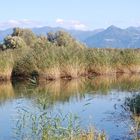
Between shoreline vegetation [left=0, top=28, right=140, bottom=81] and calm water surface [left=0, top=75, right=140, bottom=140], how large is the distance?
1288 millimetres

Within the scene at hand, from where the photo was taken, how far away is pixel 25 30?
3862cm

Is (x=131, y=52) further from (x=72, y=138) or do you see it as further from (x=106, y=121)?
(x=72, y=138)

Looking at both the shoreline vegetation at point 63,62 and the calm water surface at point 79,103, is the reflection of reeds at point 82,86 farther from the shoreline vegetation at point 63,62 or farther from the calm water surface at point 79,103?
the shoreline vegetation at point 63,62

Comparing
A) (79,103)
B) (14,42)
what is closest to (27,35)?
(14,42)

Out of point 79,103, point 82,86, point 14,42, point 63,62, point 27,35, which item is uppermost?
point 27,35

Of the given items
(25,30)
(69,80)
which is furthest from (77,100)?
(25,30)

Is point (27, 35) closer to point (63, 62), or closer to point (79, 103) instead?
point (63, 62)

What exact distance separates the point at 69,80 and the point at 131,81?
2889 mm

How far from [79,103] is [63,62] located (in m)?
8.58

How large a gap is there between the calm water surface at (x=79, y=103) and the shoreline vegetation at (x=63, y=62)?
129 centimetres

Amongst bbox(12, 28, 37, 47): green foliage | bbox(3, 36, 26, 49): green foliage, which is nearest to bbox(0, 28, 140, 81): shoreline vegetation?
bbox(3, 36, 26, 49): green foliage

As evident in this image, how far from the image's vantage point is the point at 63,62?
82.4ft

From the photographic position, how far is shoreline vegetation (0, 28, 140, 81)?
2498cm

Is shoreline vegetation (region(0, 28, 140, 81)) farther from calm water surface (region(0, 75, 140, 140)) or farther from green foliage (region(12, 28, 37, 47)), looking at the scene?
green foliage (region(12, 28, 37, 47))
